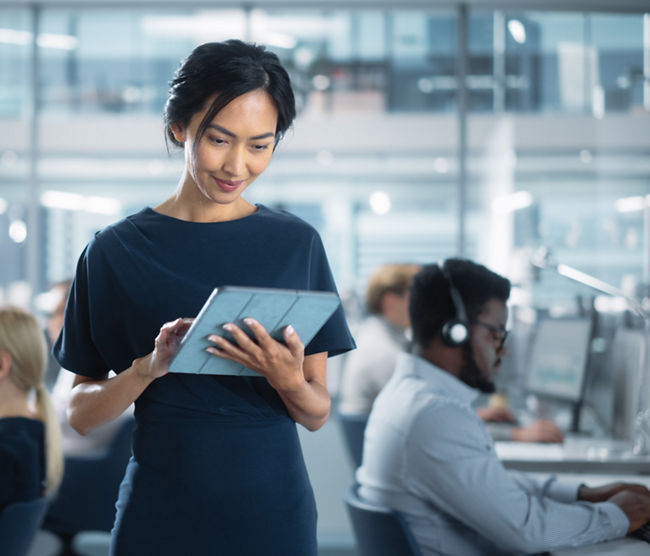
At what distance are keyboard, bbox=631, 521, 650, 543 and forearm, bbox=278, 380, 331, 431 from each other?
94cm

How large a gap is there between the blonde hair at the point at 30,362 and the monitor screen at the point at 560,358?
6.43 ft

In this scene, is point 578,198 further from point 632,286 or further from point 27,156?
point 27,156

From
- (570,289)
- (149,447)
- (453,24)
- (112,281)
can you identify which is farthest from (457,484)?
(453,24)

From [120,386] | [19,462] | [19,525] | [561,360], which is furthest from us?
[561,360]

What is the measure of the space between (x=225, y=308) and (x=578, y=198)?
3764 millimetres

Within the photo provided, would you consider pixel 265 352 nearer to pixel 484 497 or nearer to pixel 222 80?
pixel 222 80

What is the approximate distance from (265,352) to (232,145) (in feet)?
1.02

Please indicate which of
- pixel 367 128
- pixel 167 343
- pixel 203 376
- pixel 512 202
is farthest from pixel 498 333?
pixel 367 128

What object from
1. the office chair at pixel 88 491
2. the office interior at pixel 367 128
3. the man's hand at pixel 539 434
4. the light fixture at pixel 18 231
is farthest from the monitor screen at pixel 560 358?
the light fixture at pixel 18 231

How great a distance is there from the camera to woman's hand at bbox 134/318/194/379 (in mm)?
1097

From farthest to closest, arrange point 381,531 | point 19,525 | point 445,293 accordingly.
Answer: point 445,293
point 19,525
point 381,531

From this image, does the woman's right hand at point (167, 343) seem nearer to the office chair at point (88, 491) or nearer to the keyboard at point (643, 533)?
the keyboard at point (643, 533)

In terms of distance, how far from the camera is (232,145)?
1.20 meters

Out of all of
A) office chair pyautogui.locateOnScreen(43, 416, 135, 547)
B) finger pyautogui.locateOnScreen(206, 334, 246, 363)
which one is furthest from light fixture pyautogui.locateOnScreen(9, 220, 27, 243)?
finger pyautogui.locateOnScreen(206, 334, 246, 363)
